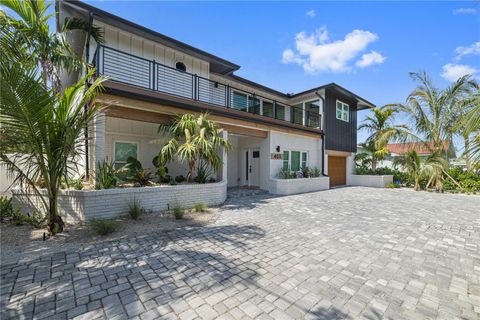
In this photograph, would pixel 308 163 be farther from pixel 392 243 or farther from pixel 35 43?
pixel 35 43

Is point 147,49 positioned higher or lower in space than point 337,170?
higher

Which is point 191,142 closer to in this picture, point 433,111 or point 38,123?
point 38,123

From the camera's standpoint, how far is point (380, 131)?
52.0 ft

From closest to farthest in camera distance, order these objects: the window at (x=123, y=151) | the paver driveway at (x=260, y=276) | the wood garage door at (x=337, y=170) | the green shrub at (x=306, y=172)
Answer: the paver driveway at (x=260, y=276) → the window at (x=123, y=151) → the green shrub at (x=306, y=172) → the wood garage door at (x=337, y=170)

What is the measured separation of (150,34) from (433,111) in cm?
1699

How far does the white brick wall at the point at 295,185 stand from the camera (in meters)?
11.3

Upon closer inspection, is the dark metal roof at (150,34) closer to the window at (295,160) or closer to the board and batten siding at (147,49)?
A: the board and batten siding at (147,49)

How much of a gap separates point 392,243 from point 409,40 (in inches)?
350

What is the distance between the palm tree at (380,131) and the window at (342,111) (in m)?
1.71

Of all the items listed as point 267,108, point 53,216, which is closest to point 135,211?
point 53,216

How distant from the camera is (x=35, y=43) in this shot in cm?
624

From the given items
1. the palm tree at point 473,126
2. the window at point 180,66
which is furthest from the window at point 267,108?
the palm tree at point 473,126

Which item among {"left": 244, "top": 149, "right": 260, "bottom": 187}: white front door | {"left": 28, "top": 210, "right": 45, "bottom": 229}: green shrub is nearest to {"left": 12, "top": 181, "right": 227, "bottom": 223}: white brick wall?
{"left": 28, "top": 210, "right": 45, "bottom": 229}: green shrub

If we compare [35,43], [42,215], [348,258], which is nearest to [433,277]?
[348,258]
